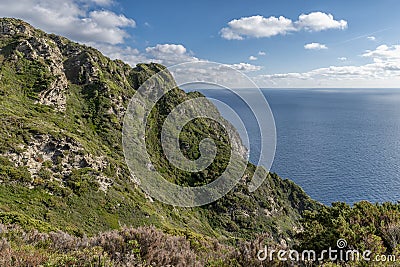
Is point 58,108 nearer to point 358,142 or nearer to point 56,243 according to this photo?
point 56,243

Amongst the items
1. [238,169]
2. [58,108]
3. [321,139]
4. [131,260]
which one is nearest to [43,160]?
[58,108]

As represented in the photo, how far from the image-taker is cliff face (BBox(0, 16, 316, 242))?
36688 millimetres

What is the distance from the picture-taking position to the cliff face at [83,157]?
36.7 metres

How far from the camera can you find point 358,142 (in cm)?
15600

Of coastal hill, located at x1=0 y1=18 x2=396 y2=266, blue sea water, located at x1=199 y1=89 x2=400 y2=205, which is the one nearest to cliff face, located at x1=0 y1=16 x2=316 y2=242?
coastal hill, located at x1=0 y1=18 x2=396 y2=266

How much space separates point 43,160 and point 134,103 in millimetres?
45128

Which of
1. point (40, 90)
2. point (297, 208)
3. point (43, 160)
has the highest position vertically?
point (40, 90)

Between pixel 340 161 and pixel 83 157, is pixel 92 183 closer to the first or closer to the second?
pixel 83 157

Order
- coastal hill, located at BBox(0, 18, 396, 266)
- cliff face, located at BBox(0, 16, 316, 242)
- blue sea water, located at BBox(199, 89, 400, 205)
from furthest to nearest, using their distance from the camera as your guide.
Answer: blue sea water, located at BBox(199, 89, 400, 205)
cliff face, located at BBox(0, 16, 316, 242)
coastal hill, located at BBox(0, 18, 396, 266)

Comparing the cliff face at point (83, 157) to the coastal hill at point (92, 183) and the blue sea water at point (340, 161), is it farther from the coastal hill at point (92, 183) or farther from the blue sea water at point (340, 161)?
the blue sea water at point (340, 161)

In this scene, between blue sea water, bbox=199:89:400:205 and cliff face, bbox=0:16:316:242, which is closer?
cliff face, bbox=0:16:316:242

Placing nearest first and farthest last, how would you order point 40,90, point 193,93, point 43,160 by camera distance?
point 43,160, point 40,90, point 193,93

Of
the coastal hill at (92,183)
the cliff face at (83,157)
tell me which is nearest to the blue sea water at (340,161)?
the cliff face at (83,157)

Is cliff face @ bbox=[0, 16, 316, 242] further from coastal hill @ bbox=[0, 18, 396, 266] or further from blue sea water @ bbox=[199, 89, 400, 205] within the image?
blue sea water @ bbox=[199, 89, 400, 205]
